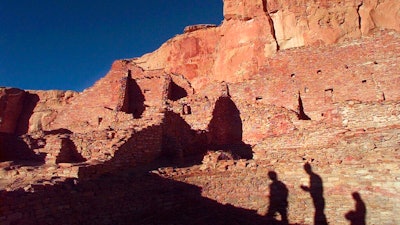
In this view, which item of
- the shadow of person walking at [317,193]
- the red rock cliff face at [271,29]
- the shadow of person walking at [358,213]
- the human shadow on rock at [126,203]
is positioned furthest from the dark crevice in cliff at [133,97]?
the shadow of person walking at [358,213]

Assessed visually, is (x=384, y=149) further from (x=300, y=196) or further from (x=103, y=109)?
(x=103, y=109)

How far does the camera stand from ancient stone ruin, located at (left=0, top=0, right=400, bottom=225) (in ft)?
26.9

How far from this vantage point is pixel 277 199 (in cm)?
912

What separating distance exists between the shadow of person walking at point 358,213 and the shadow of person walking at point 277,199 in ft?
4.80

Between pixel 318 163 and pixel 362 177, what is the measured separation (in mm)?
1100

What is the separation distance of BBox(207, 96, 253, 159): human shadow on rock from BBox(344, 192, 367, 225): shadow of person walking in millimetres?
7229

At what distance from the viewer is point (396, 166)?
8234 millimetres

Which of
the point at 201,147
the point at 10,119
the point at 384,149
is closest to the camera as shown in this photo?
the point at 384,149

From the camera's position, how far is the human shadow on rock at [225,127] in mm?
15750

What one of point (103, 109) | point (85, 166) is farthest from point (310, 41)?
point (85, 166)

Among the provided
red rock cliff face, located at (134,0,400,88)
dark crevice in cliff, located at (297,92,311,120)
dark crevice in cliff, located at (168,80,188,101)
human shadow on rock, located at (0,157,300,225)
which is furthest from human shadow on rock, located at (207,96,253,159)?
human shadow on rock, located at (0,157,300,225)

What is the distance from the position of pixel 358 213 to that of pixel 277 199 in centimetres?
194

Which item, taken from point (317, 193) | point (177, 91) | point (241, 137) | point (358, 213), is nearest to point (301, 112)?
point (241, 137)

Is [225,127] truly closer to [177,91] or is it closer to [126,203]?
[177,91]
